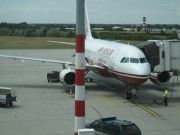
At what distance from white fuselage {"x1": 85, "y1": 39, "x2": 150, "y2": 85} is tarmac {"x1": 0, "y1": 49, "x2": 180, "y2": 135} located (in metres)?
1.80

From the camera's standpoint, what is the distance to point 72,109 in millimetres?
29359

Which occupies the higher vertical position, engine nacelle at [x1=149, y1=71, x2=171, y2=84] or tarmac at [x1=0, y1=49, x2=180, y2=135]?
engine nacelle at [x1=149, y1=71, x2=171, y2=84]

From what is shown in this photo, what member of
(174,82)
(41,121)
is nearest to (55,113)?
(41,121)

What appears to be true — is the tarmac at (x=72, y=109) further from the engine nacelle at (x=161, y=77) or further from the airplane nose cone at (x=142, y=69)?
the airplane nose cone at (x=142, y=69)

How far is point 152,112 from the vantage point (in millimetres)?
28625

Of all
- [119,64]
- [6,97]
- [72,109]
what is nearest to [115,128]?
[72,109]

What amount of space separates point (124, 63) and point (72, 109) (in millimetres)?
5348

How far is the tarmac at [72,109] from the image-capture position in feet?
78.4

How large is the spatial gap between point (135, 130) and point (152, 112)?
29.9ft

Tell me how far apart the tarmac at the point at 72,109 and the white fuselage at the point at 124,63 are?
1.80 m

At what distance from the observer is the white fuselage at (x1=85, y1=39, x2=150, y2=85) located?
30.6m

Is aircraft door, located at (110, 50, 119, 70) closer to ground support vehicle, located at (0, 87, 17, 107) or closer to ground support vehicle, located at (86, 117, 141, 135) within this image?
ground support vehicle, located at (0, 87, 17, 107)

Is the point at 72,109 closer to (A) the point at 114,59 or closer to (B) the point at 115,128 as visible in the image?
(A) the point at 114,59

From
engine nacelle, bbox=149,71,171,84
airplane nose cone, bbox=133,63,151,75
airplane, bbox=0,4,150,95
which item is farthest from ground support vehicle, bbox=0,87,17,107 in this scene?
engine nacelle, bbox=149,71,171,84
